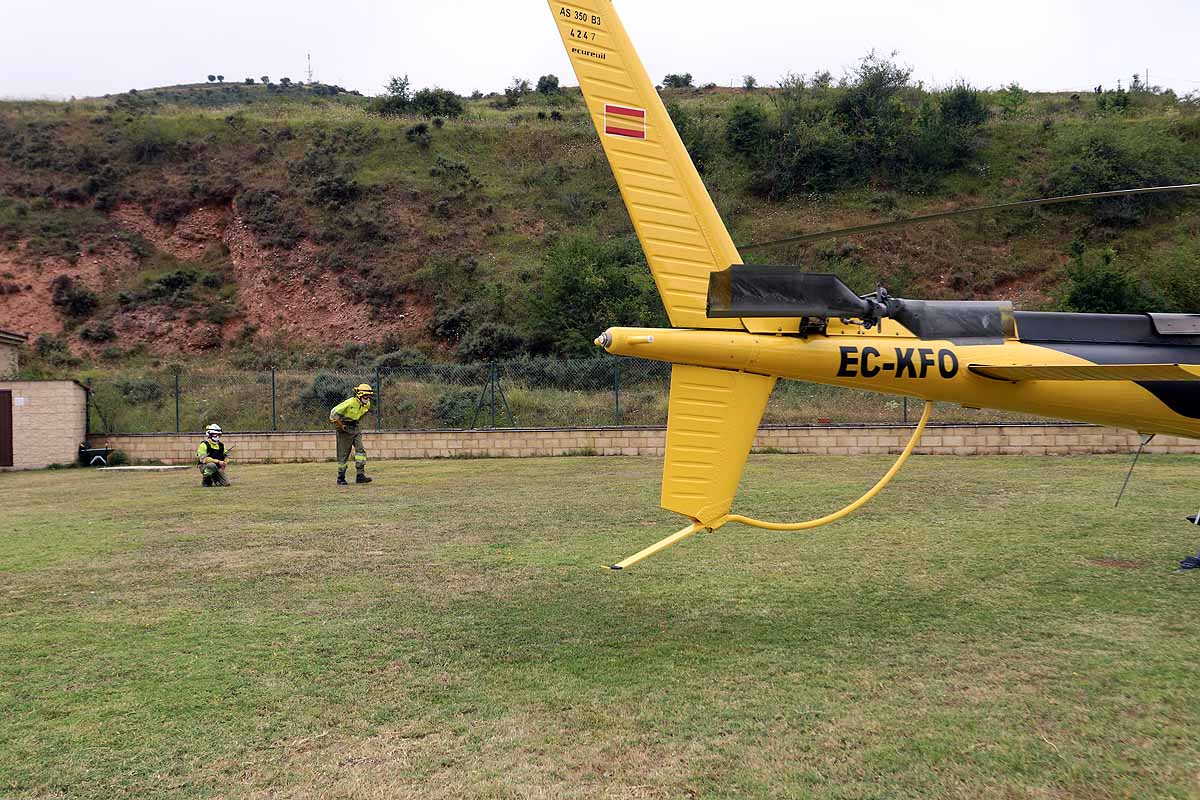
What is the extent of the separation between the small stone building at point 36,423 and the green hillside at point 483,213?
55.9 ft

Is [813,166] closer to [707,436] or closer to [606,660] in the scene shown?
[707,436]

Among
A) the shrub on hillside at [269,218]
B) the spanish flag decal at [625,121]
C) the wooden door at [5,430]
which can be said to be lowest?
the wooden door at [5,430]

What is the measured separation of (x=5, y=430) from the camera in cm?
2492

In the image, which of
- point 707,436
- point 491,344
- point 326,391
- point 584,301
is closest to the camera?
point 707,436

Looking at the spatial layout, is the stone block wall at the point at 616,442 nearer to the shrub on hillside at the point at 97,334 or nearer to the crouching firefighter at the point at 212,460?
the crouching firefighter at the point at 212,460

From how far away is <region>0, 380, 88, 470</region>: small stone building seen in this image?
2492 cm

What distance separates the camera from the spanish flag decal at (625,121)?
6.85m

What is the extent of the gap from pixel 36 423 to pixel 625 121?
23963 millimetres

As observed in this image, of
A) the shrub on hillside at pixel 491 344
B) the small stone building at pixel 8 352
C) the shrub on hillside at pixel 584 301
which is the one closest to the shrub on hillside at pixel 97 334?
the small stone building at pixel 8 352

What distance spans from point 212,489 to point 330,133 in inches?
1615

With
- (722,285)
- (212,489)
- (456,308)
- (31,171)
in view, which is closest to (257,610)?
(722,285)

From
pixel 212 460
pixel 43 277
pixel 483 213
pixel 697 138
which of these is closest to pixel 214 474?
pixel 212 460

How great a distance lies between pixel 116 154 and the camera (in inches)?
2076

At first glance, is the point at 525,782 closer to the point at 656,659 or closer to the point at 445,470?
the point at 656,659
